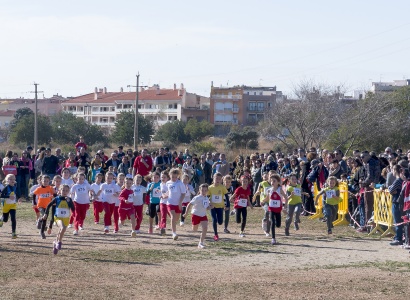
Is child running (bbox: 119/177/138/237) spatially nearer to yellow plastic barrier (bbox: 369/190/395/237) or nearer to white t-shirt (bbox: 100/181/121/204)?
white t-shirt (bbox: 100/181/121/204)

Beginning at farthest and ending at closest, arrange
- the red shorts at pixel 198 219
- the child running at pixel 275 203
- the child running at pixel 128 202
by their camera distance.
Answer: the child running at pixel 128 202 < the child running at pixel 275 203 < the red shorts at pixel 198 219

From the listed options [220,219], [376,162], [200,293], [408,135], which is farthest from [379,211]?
[408,135]

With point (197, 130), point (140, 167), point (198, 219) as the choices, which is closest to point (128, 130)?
point (197, 130)

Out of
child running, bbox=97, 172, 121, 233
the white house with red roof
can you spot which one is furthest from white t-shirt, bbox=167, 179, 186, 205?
the white house with red roof

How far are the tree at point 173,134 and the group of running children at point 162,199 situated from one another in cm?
5528

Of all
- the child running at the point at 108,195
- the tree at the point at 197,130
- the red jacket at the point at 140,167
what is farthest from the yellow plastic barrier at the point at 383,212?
the tree at the point at 197,130

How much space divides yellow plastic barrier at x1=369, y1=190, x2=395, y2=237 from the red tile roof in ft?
278

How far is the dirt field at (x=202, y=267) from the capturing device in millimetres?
12792

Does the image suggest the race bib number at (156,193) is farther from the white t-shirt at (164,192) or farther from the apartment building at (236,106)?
the apartment building at (236,106)

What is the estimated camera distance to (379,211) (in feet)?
67.5

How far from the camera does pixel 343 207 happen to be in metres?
22.9

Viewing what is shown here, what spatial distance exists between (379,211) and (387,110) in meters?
→ 34.3

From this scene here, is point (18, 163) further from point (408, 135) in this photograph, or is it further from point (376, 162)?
point (408, 135)

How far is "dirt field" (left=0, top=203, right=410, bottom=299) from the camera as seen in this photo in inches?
504
